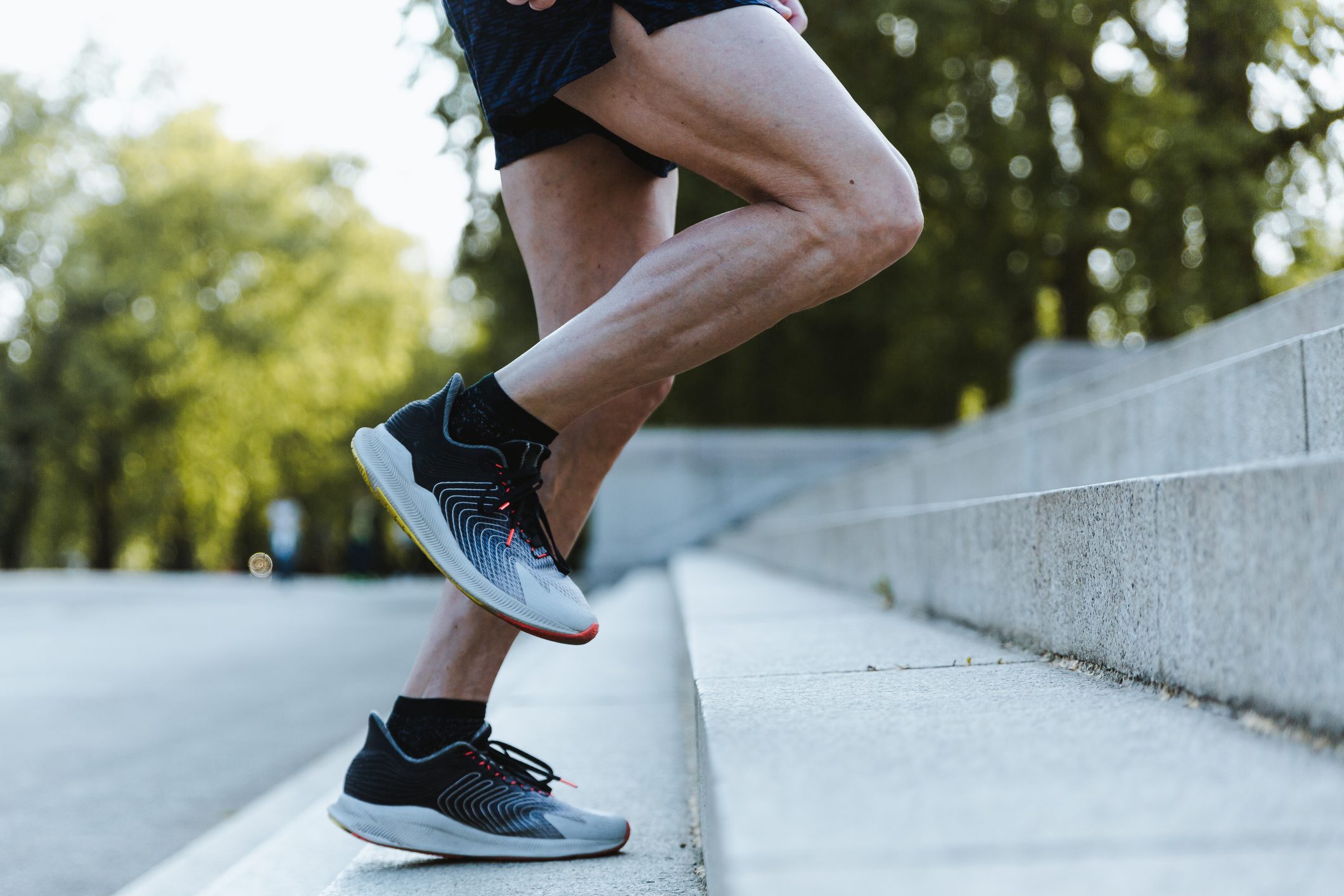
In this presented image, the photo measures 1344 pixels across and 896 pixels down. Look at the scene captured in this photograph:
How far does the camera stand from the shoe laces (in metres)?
2.00

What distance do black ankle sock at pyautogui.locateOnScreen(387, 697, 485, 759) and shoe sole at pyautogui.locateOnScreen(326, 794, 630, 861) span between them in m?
0.10

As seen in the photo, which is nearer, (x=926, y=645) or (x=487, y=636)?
(x=487, y=636)

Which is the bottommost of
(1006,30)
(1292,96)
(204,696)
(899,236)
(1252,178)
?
(204,696)

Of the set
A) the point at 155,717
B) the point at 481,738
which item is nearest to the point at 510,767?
the point at 481,738

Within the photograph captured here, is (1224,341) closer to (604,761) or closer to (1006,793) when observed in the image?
(604,761)

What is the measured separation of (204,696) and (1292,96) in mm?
8104

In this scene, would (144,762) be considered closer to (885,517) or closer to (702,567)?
(885,517)

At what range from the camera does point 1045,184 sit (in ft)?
38.2

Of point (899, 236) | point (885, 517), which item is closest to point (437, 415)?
point (899, 236)

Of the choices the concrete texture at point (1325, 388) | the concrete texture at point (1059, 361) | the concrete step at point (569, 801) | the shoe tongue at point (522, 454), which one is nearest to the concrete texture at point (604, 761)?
the concrete step at point (569, 801)

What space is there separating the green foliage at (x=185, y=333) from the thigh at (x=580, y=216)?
2586cm

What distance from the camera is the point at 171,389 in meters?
27.3

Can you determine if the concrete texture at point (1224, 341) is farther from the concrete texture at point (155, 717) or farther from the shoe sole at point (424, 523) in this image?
the concrete texture at point (155, 717)

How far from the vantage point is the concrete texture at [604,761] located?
184cm
